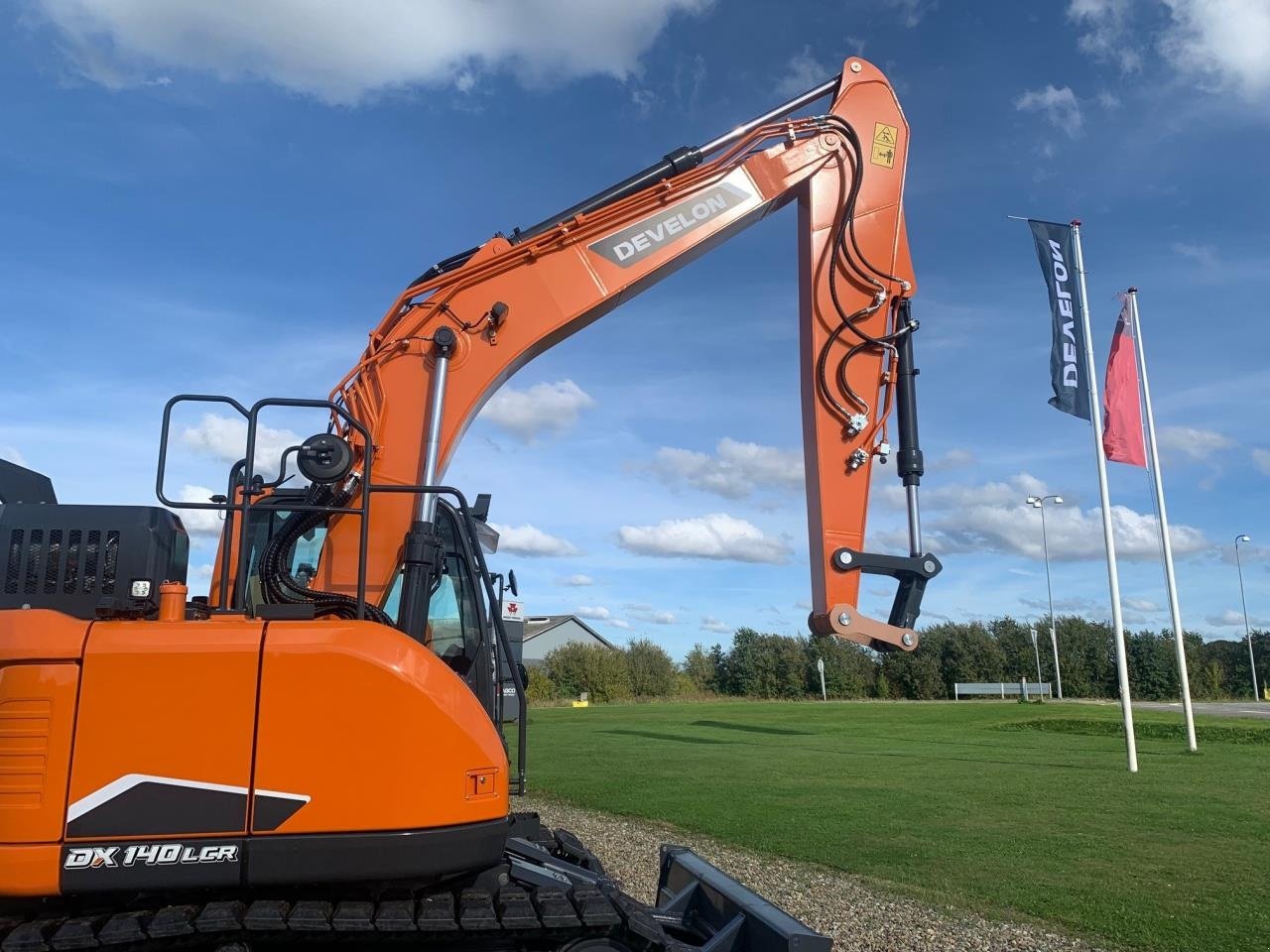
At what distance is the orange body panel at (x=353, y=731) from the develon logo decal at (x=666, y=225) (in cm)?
374

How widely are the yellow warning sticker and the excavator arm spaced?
0.01 meters

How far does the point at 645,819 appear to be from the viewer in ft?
46.4

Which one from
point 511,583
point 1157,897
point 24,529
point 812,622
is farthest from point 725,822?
point 24,529

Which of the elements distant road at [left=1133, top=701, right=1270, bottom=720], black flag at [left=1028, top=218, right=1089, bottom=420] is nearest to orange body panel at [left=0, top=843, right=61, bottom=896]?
black flag at [left=1028, top=218, right=1089, bottom=420]

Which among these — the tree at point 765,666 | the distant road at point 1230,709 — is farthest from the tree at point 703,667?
the distant road at point 1230,709

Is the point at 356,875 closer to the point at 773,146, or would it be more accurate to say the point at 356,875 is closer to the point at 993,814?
the point at 773,146

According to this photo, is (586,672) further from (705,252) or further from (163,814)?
(163,814)

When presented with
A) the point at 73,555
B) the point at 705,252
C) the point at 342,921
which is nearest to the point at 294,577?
the point at 73,555

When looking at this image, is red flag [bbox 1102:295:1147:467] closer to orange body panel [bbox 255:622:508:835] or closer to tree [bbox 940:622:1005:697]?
orange body panel [bbox 255:622:508:835]

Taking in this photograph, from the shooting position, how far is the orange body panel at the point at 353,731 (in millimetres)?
4352

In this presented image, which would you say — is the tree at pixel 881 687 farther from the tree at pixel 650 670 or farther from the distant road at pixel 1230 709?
the distant road at pixel 1230 709

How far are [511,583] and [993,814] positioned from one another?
10350 millimetres

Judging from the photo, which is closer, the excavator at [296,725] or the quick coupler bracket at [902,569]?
the excavator at [296,725]

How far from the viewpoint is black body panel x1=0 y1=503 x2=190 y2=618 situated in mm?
4801
